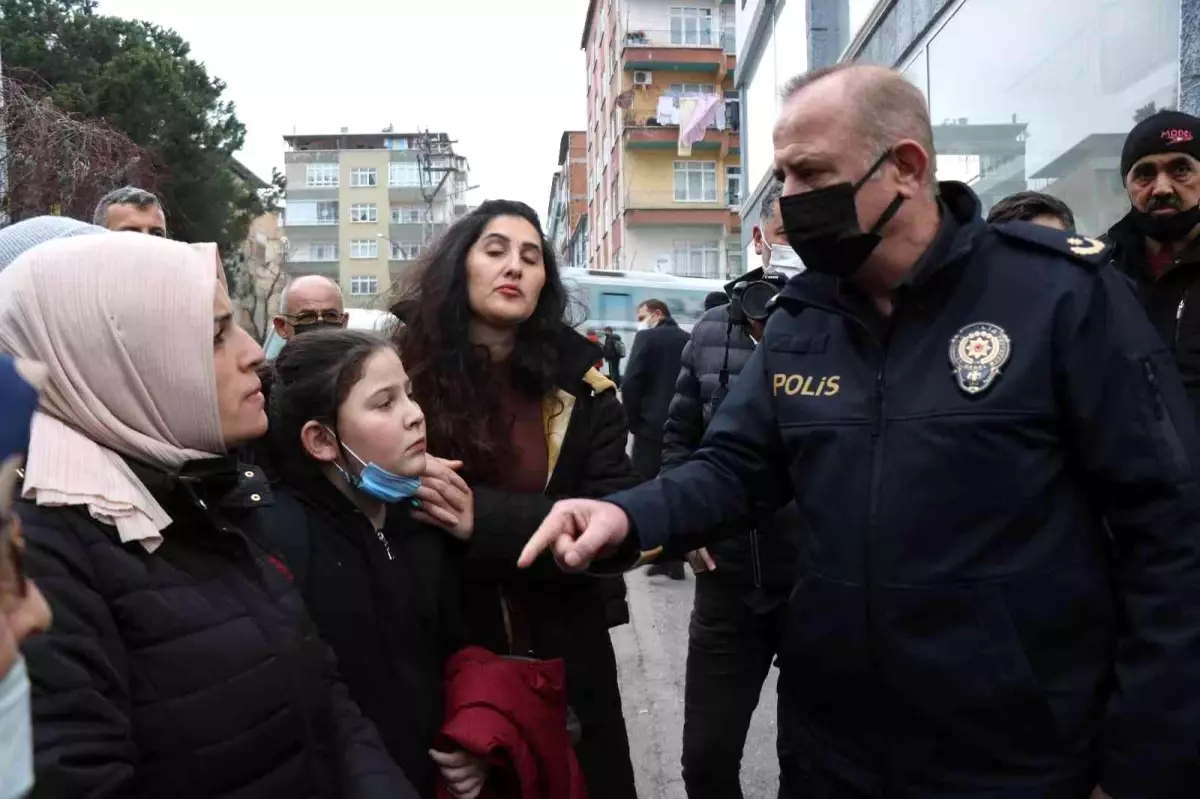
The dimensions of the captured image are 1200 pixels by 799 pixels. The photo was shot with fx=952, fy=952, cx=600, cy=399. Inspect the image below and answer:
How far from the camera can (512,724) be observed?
7.27ft

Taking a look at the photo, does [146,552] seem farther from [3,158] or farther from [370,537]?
[3,158]

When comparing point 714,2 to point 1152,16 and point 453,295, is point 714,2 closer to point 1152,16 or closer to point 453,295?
point 1152,16

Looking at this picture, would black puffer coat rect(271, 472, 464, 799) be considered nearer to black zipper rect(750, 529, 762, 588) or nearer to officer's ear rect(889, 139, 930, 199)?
black zipper rect(750, 529, 762, 588)

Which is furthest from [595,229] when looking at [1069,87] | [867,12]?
[1069,87]

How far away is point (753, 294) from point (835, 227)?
1321 millimetres

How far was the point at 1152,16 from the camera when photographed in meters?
5.39

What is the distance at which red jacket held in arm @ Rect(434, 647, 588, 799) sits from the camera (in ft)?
7.16

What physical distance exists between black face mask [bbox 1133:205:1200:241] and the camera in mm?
1183

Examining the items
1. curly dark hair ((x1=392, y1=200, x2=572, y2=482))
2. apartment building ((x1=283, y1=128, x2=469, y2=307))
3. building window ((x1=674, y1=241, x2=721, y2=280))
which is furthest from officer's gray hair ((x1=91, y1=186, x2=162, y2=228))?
apartment building ((x1=283, y1=128, x2=469, y2=307))

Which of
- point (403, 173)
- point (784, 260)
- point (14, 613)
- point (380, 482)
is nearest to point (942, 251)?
point (380, 482)

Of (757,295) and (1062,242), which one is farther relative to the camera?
(757,295)

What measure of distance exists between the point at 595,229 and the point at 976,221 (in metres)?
55.7

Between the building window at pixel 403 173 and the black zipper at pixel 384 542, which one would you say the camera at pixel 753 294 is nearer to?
the black zipper at pixel 384 542

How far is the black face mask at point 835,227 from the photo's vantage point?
75.3 inches
